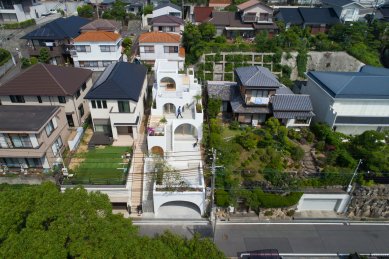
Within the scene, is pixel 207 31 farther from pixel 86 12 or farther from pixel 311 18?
pixel 86 12

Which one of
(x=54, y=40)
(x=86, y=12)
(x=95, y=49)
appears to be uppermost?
(x=86, y=12)

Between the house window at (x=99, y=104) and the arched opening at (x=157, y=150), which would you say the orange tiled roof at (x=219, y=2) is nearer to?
the house window at (x=99, y=104)

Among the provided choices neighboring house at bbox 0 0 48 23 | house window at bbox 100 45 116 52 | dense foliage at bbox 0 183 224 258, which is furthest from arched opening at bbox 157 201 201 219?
neighboring house at bbox 0 0 48 23

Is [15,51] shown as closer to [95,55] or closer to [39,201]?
[95,55]

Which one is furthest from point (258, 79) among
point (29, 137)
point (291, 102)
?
point (29, 137)

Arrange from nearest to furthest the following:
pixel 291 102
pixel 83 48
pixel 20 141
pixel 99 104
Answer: pixel 20 141 → pixel 99 104 → pixel 291 102 → pixel 83 48

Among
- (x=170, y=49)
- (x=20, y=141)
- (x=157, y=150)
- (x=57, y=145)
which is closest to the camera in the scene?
(x=20, y=141)

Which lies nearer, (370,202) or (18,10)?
(370,202)
